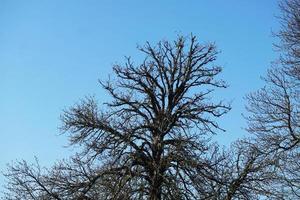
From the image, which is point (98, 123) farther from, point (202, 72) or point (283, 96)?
point (283, 96)

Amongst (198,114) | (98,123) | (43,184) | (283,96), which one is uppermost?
(283,96)

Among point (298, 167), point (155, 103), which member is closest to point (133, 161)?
point (155, 103)

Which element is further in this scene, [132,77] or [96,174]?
[132,77]

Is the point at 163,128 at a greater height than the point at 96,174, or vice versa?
the point at 163,128

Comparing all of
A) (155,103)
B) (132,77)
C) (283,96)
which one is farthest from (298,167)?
(132,77)

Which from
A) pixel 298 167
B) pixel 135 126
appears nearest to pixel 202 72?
pixel 135 126

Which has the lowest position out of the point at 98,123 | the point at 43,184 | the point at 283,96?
the point at 43,184

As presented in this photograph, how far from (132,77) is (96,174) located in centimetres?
378

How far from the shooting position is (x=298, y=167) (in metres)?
16.8

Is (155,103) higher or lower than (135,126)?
higher

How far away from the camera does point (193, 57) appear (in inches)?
725

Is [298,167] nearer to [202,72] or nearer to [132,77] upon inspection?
[202,72]

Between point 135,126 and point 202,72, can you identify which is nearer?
point 135,126

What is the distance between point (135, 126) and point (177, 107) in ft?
5.67
